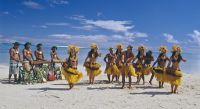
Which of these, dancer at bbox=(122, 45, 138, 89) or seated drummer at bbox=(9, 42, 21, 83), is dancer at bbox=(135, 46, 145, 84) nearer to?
dancer at bbox=(122, 45, 138, 89)

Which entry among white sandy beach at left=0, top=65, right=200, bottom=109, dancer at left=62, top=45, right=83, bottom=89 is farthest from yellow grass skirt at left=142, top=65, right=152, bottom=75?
dancer at left=62, top=45, right=83, bottom=89

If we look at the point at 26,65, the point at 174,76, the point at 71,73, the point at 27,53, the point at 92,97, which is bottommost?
the point at 92,97

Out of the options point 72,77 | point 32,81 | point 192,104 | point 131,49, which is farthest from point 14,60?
point 192,104

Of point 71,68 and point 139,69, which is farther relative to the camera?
point 139,69

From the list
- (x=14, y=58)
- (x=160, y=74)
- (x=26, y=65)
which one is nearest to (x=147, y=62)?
(x=160, y=74)

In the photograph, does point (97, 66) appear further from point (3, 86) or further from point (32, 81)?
point (3, 86)

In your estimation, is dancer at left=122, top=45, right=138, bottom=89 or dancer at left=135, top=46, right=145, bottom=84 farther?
dancer at left=135, top=46, right=145, bottom=84

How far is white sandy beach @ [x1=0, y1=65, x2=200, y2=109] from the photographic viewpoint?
10641 mm

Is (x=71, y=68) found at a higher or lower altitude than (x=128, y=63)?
lower

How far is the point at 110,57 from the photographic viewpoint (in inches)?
610

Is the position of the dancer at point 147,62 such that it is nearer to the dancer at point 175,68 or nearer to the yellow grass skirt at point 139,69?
the yellow grass skirt at point 139,69

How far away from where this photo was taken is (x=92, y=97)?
11922mm

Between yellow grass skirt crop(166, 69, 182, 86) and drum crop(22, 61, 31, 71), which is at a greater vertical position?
drum crop(22, 61, 31, 71)

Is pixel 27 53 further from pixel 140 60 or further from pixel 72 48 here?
pixel 140 60
